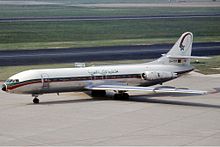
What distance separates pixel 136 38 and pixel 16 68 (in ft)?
131

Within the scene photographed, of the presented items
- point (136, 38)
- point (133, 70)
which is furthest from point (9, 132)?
point (136, 38)

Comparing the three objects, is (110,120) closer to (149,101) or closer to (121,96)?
(149,101)

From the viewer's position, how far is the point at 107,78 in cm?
5484

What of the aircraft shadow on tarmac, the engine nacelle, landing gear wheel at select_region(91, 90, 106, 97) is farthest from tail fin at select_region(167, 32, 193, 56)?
landing gear wheel at select_region(91, 90, 106, 97)

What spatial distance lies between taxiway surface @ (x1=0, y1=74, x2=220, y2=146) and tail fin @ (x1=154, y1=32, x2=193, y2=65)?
367 centimetres

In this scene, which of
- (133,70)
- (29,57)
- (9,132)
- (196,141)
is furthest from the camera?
(29,57)

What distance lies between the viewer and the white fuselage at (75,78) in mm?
51537

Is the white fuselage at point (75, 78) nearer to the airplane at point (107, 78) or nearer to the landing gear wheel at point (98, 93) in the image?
the airplane at point (107, 78)

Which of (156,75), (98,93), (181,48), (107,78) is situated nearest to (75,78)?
(107,78)

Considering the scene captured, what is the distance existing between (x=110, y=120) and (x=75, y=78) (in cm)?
966

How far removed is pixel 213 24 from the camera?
134 metres

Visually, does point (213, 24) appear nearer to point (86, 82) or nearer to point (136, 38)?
point (136, 38)

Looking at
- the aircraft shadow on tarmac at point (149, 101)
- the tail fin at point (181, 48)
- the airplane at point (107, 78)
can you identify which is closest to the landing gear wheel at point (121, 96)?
the airplane at point (107, 78)

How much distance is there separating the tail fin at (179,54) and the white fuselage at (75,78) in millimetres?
681
